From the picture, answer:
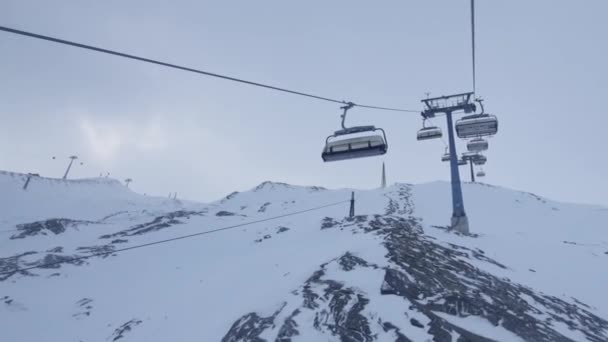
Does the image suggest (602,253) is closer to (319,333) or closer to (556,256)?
(556,256)

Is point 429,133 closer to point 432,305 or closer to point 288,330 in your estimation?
point 432,305

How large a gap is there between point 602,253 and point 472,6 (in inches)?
843

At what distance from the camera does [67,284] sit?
18.2m

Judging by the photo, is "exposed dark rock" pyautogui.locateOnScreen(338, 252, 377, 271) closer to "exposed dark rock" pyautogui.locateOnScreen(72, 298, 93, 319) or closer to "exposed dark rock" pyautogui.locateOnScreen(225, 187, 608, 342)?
"exposed dark rock" pyautogui.locateOnScreen(225, 187, 608, 342)

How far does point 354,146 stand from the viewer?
338 inches

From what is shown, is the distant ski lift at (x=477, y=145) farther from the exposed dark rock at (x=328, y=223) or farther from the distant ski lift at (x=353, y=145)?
the distant ski lift at (x=353, y=145)

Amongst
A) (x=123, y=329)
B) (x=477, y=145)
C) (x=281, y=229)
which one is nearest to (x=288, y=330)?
(x=123, y=329)

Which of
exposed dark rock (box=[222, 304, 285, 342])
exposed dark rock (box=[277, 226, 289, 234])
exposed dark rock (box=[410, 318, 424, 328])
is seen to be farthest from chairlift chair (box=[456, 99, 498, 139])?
exposed dark rock (box=[277, 226, 289, 234])

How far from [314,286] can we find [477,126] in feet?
42.8

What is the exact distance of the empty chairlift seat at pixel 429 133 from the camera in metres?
20.3

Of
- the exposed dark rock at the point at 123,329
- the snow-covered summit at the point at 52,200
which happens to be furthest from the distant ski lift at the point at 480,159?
the snow-covered summit at the point at 52,200

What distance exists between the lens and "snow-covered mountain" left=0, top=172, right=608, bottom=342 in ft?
25.3

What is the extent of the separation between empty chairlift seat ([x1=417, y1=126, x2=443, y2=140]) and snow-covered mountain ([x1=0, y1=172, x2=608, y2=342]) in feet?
18.6

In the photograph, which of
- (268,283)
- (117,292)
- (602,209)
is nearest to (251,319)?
(268,283)
